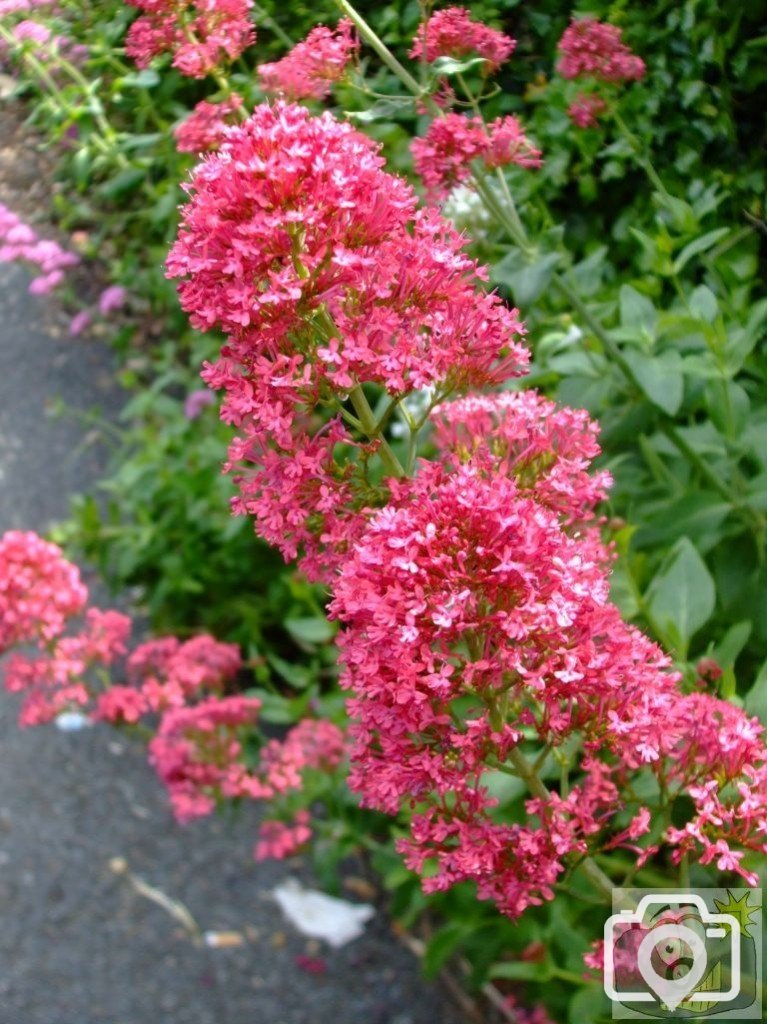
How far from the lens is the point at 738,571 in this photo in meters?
1.76

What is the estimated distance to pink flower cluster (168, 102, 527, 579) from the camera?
0.92 metres

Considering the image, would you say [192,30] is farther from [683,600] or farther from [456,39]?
[683,600]

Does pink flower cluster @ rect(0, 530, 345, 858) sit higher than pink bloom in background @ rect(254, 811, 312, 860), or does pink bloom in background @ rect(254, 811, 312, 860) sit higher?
pink flower cluster @ rect(0, 530, 345, 858)

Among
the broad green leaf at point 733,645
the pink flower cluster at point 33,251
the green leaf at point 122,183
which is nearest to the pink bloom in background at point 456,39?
the broad green leaf at point 733,645

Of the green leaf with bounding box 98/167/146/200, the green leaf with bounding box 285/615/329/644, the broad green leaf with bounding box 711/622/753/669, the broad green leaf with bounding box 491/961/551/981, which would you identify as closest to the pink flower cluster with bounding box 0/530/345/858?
the green leaf with bounding box 285/615/329/644

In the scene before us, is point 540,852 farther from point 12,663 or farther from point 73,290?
point 73,290

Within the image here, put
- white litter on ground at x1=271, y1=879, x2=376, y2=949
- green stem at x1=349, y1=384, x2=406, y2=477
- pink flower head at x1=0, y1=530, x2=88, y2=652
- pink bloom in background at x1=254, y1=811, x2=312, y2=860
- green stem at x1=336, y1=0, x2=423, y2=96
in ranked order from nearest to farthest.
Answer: green stem at x1=349, y1=384, x2=406, y2=477, green stem at x1=336, y1=0, x2=423, y2=96, pink flower head at x1=0, y1=530, x2=88, y2=652, pink bloom in background at x1=254, y1=811, x2=312, y2=860, white litter on ground at x1=271, y1=879, x2=376, y2=949

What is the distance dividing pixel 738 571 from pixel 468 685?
0.97 meters

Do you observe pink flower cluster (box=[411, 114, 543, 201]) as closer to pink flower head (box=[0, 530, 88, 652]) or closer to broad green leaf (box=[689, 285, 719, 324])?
broad green leaf (box=[689, 285, 719, 324])

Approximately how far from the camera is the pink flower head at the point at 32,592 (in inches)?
78.6

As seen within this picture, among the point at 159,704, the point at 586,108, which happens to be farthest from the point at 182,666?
the point at 586,108

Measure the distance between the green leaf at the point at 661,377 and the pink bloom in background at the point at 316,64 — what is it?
0.64m

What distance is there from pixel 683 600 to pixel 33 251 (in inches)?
82.3

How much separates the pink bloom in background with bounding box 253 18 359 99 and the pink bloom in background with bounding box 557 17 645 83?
0.46m
